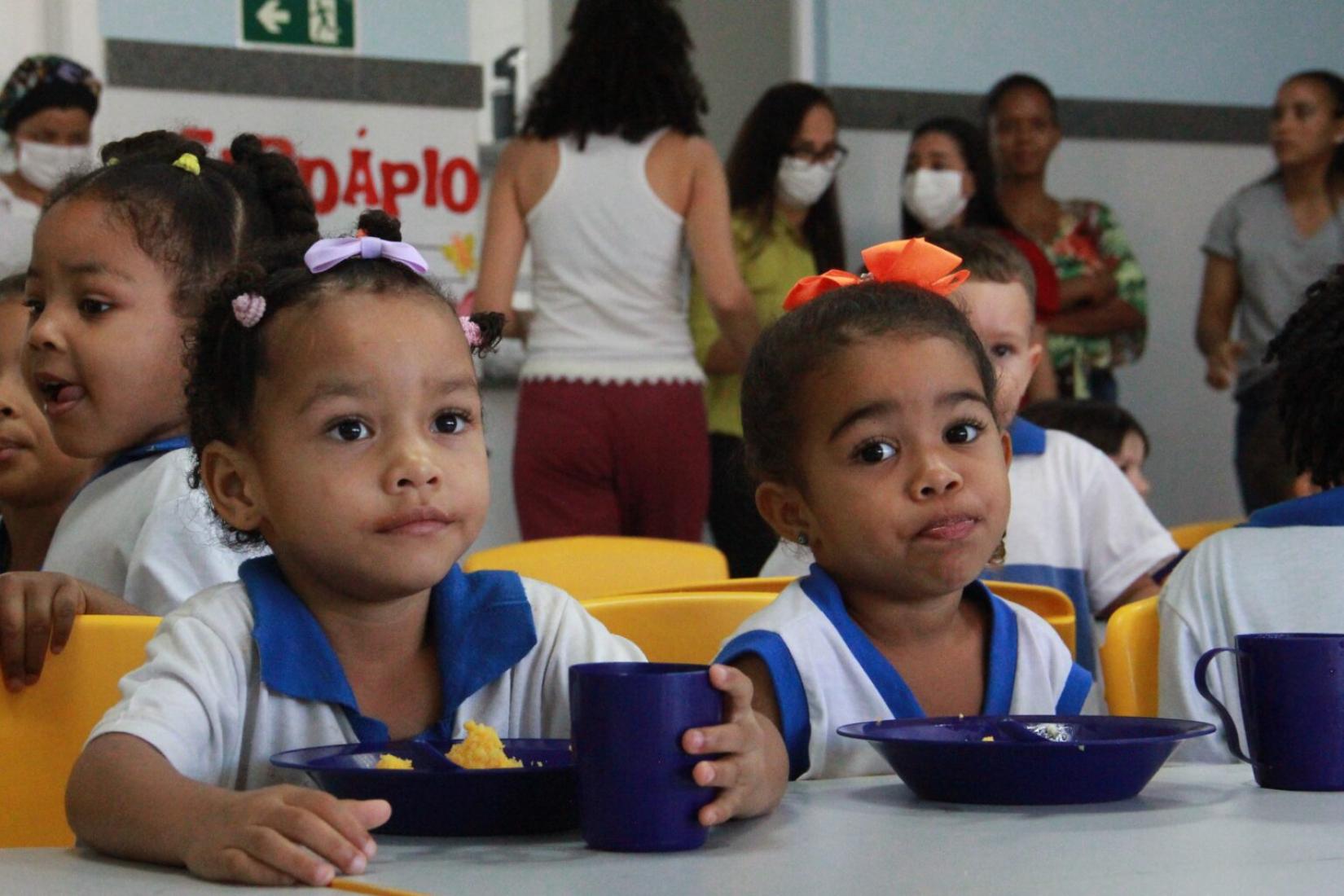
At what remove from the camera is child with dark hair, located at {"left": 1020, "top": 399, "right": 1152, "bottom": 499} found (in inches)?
141

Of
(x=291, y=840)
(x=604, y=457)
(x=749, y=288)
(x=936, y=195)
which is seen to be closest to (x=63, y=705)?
(x=291, y=840)

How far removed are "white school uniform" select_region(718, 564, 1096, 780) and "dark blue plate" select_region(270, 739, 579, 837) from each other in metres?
0.47

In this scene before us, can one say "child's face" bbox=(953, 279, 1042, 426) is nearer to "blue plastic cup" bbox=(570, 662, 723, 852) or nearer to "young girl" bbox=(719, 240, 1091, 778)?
"young girl" bbox=(719, 240, 1091, 778)

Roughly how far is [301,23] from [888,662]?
3.99m

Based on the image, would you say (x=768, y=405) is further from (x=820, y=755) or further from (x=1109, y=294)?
(x=1109, y=294)

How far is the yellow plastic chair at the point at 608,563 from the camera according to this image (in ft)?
8.73

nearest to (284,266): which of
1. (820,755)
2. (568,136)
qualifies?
(820,755)

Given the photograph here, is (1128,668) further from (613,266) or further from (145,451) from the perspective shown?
(613,266)

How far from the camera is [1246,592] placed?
181 cm

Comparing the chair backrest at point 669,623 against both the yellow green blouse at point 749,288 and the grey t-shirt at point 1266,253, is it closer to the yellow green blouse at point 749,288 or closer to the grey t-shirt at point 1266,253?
A: the yellow green blouse at point 749,288

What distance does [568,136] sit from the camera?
12.7ft

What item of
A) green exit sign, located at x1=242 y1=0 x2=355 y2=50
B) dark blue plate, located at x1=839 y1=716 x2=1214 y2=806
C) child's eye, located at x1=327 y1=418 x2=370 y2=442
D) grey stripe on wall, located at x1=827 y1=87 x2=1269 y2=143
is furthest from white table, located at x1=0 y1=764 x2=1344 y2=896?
grey stripe on wall, located at x1=827 y1=87 x2=1269 y2=143

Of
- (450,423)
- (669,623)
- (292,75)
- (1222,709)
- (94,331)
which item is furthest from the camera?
(292,75)

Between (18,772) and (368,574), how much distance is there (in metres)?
0.33
